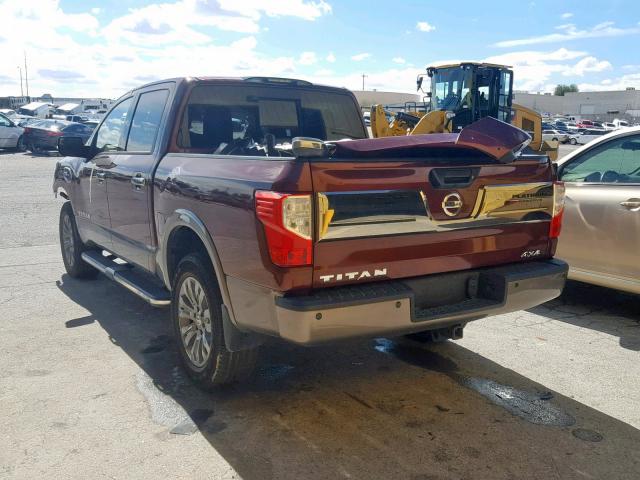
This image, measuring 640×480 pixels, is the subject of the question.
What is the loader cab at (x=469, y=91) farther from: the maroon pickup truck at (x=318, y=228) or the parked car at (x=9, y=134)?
the parked car at (x=9, y=134)

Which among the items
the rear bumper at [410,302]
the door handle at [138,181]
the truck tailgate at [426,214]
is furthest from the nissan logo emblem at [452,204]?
the door handle at [138,181]

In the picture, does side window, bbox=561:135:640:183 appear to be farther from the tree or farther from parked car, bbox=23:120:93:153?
the tree

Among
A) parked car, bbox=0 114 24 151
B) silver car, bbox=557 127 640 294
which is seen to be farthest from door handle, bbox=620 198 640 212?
parked car, bbox=0 114 24 151

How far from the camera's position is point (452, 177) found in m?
3.50

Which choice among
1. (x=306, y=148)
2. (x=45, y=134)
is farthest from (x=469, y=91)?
(x=45, y=134)

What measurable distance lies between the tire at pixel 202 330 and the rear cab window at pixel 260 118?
3.64ft

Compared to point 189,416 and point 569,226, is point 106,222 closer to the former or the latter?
point 189,416

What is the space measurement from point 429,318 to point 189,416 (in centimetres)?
153

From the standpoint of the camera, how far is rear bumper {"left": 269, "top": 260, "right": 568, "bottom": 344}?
3.08 meters

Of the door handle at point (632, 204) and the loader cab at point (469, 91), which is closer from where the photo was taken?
the door handle at point (632, 204)

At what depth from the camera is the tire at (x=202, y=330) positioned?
→ 12.4ft

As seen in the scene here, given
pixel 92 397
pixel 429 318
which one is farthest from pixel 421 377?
pixel 92 397

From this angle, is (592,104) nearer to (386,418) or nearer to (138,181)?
→ (138,181)

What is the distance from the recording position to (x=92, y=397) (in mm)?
3930
